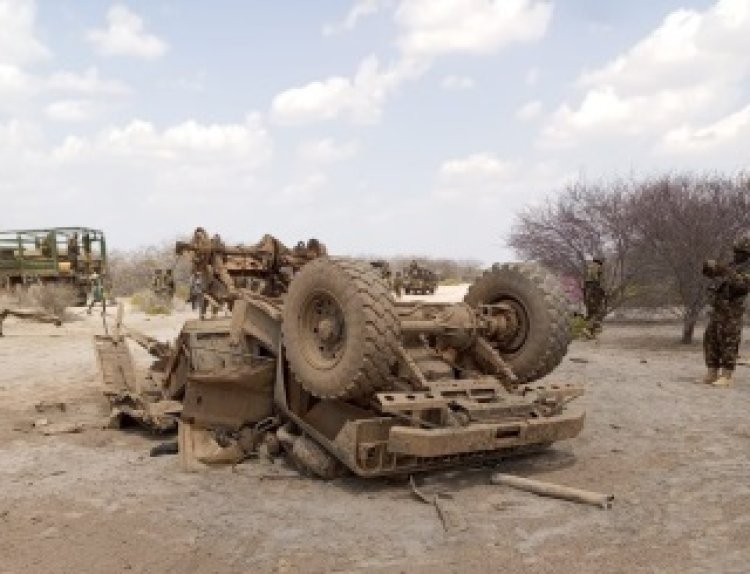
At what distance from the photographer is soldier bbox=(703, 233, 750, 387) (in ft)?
32.7

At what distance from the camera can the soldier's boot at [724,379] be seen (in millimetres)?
9906

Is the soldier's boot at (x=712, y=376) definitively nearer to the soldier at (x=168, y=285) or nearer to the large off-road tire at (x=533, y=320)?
the large off-road tire at (x=533, y=320)

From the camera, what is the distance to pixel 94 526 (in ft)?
16.0

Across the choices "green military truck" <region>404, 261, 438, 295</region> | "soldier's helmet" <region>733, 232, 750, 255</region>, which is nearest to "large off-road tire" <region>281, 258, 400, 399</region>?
"soldier's helmet" <region>733, 232, 750, 255</region>

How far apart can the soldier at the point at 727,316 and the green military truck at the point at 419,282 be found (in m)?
25.3

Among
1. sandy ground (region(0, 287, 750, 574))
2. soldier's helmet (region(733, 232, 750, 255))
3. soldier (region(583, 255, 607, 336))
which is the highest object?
soldier's helmet (region(733, 232, 750, 255))

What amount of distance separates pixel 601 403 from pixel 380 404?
3989mm

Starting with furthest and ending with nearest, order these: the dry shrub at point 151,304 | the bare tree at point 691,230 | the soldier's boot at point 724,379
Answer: the dry shrub at point 151,304 → the bare tree at point 691,230 → the soldier's boot at point 724,379

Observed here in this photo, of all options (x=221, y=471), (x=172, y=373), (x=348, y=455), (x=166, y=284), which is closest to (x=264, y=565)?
(x=348, y=455)

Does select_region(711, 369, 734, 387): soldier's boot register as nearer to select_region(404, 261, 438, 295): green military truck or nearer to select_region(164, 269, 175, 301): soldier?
select_region(164, 269, 175, 301): soldier

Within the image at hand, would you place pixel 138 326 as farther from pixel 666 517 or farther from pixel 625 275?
pixel 666 517

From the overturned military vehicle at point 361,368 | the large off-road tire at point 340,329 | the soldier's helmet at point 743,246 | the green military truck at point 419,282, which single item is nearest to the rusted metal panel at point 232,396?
the overturned military vehicle at point 361,368

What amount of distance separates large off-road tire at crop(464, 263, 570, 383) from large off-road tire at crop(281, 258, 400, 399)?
4.86ft

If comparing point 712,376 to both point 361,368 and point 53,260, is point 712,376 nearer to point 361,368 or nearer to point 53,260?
point 361,368
